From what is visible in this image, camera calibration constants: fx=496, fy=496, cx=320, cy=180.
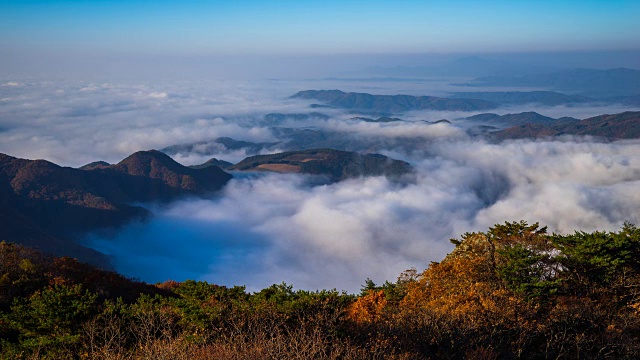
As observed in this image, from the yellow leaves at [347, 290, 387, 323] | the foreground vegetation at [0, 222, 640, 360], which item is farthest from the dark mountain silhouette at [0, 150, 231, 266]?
the yellow leaves at [347, 290, 387, 323]

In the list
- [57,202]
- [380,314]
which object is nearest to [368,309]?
[380,314]

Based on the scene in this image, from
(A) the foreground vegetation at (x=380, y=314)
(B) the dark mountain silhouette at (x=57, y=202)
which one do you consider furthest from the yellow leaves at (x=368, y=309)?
(B) the dark mountain silhouette at (x=57, y=202)

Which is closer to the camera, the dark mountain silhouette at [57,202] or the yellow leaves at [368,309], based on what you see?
the yellow leaves at [368,309]

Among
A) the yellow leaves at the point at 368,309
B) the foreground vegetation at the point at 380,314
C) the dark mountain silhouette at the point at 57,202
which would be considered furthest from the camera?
the dark mountain silhouette at the point at 57,202

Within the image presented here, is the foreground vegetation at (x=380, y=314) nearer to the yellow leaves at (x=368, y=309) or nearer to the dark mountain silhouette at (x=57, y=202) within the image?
the yellow leaves at (x=368, y=309)

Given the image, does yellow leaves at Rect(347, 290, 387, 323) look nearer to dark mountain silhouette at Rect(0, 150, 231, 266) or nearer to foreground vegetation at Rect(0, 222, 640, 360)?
foreground vegetation at Rect(0, 222, 640, 360)

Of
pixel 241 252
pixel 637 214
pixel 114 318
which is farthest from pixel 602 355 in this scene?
pixel 637 214

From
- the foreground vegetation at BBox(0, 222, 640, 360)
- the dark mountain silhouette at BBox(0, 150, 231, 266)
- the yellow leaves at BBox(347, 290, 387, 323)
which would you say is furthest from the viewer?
the dark mountain silhouette at BBox(0, 150, 231, 266)

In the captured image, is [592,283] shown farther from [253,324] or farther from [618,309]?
[253,324]
